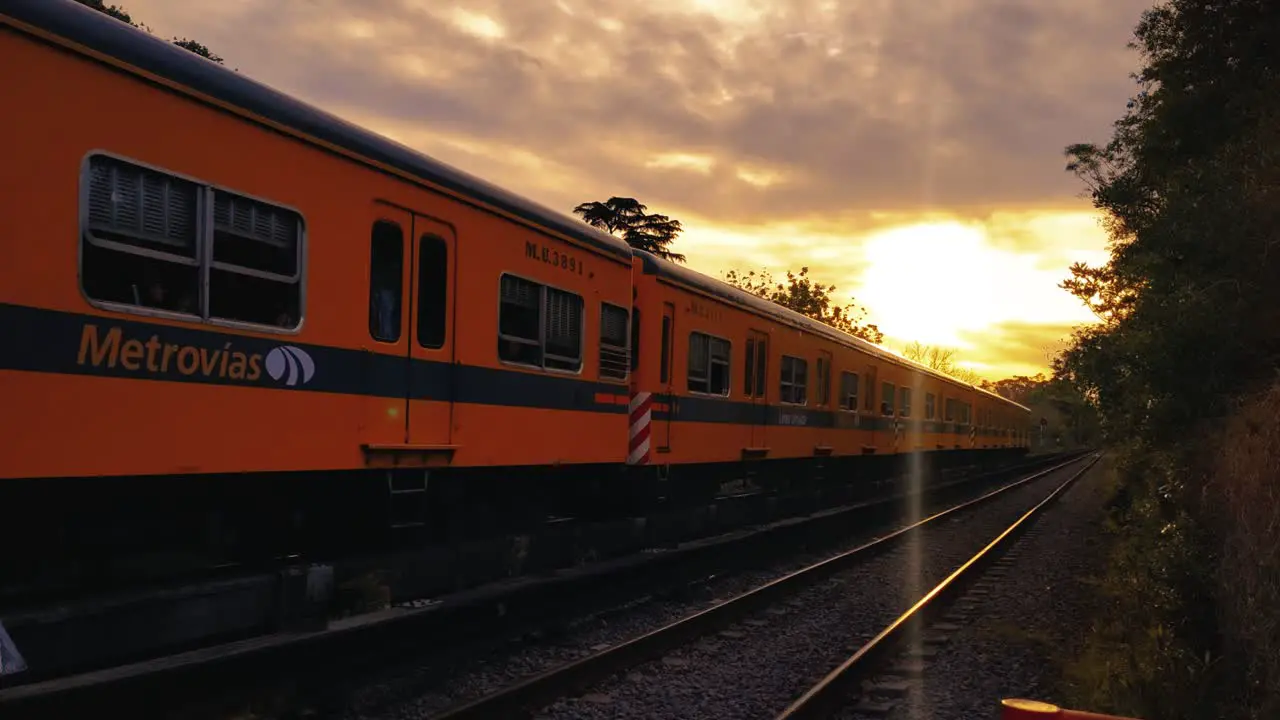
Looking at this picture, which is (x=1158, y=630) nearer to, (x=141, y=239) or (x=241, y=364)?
(x=241, y=364)

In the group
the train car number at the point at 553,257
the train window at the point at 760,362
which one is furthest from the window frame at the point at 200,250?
the train window at the point at 760,362

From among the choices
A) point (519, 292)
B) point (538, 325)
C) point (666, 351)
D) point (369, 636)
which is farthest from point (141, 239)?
point (666, 351)

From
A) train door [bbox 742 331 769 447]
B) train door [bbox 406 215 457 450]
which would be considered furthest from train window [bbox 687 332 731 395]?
train door [bbox 406 215 457 450]

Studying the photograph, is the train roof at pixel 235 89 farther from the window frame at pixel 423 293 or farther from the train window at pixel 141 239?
the train window at pixel 141 239

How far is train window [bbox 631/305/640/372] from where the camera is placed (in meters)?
11.8

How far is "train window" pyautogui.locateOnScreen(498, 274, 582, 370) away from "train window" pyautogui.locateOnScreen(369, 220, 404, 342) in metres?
1.35

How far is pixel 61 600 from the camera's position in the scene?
17.9ft

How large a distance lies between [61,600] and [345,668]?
1650mm

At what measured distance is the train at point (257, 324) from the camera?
484 centimetres

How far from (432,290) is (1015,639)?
573 centimetres

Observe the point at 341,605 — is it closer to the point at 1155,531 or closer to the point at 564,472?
the point at 564,472

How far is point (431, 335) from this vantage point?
7.76m

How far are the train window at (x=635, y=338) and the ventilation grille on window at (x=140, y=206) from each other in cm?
669

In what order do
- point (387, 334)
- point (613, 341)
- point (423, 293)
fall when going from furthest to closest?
1. point (613, 341)
2. point (423, 293)
3. point (387, 334)
